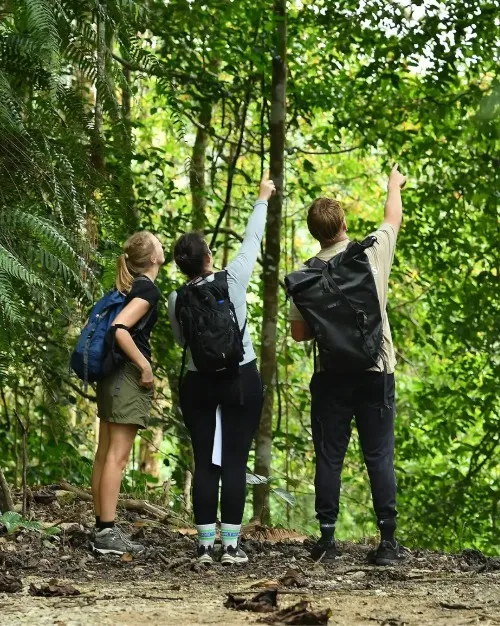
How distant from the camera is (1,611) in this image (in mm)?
3883

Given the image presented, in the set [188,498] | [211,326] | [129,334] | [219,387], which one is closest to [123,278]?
[129,334]

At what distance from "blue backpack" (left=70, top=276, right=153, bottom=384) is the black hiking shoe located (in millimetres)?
1116

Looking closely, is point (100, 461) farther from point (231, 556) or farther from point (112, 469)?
point (231, 556)

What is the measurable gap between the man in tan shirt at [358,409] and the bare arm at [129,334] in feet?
2.77

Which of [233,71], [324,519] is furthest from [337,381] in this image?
[233,71]

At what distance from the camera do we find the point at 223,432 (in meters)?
5.38

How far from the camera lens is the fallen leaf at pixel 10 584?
4.34 metres

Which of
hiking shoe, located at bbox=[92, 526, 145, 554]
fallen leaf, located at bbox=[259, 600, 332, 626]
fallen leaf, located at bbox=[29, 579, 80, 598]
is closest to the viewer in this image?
fallen leaf, located at bbox=[259, 600, 332, 626]

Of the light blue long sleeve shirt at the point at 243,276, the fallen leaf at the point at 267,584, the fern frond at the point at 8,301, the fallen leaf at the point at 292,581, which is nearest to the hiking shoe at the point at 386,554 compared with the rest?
the fallen leaf at the point at 292,581

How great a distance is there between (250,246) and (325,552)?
1759 mm

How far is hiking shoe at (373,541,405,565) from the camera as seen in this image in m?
5.23

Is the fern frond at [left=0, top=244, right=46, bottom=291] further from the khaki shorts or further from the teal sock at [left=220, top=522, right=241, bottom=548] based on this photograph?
the teal sock at [left=220, top=522, right=241, bottom=548]

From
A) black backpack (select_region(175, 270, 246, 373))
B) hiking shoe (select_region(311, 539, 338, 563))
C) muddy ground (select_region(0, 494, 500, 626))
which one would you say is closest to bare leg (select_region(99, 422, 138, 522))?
muddy ground (select_region(0, 494, 500, 626))

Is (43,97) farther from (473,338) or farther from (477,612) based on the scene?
(473,338)
